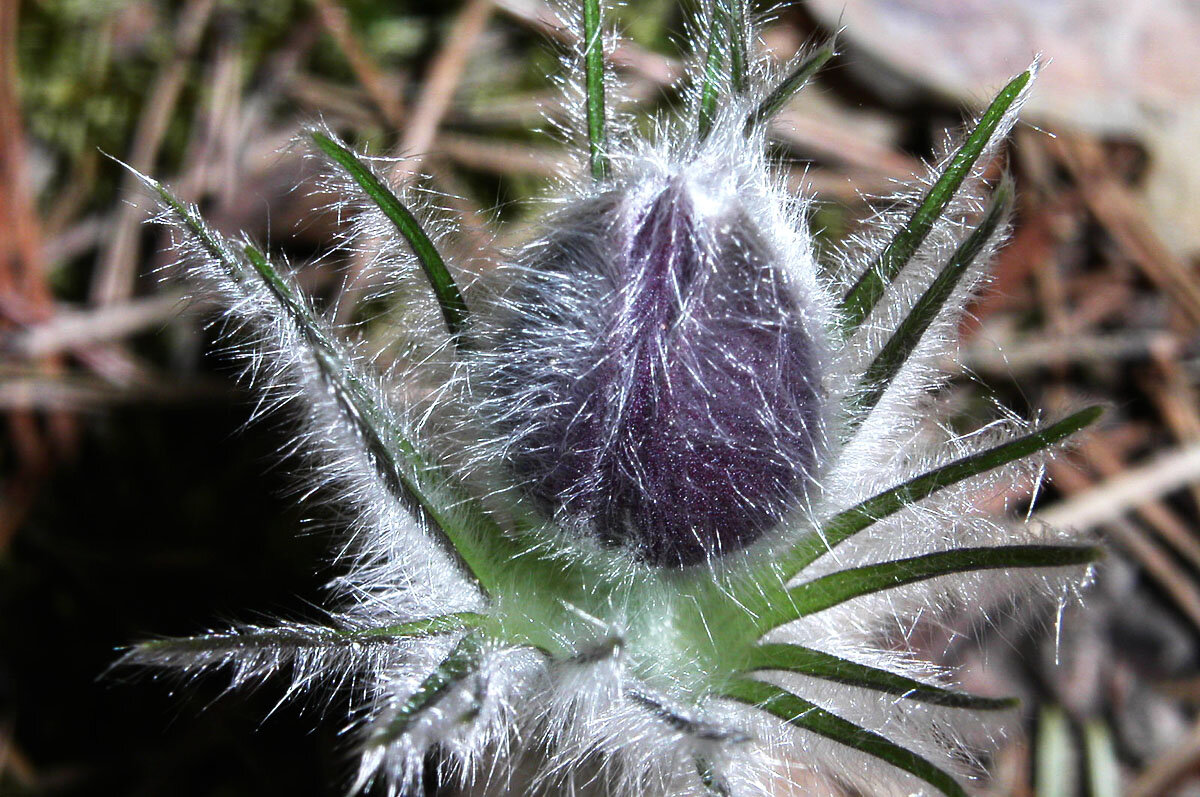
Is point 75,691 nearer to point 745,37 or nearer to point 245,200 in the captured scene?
point 245,200

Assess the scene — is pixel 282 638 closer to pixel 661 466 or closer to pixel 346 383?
pixel 346 383

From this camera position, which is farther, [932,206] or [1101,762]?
[1101,762]

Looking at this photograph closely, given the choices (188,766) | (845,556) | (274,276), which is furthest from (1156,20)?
(188,766)

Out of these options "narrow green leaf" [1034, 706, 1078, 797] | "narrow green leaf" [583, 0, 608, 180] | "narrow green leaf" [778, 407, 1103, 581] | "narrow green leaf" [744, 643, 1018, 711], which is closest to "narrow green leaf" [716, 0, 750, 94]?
"narrow green leaf" [583, 0, 608, 180]

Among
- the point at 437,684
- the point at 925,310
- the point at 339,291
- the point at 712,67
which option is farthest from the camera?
the point at 339,291

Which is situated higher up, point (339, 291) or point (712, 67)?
point (712, 67)

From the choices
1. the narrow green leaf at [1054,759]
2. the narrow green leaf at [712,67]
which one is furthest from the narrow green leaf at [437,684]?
the narrow green leaf at [1054,759]

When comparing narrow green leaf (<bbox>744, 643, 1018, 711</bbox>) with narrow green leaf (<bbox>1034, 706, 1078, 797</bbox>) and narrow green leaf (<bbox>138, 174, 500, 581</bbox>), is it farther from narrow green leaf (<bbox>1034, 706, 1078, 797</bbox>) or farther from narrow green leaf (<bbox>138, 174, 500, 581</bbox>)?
narrow green leaf (<bbox>1034, 706, 1078, 797</bbox>)

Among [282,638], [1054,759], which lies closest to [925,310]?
[282,638]
